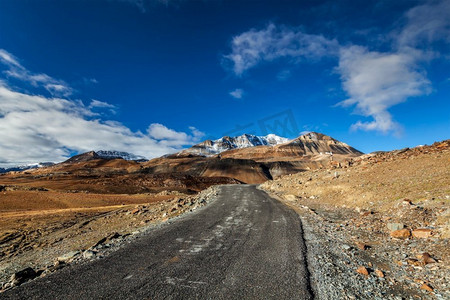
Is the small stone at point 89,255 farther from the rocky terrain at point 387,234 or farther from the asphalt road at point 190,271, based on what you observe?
the rocky terrain at point 387,234

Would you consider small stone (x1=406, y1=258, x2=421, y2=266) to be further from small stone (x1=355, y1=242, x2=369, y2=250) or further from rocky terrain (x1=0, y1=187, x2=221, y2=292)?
rocky terrain (x1=0, y1=187, x2=221, y2=292)

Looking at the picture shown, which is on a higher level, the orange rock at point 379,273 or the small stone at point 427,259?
the small stone at point 427,259

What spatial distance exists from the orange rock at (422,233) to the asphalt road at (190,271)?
14.4ft

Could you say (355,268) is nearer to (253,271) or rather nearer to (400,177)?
(253,271)

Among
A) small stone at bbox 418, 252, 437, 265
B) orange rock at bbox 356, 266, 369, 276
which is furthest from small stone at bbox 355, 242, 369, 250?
orange rock at bbox 356, 266, 369, 276

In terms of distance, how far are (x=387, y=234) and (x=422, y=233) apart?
130 cm

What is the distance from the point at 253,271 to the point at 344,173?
70.7 feet

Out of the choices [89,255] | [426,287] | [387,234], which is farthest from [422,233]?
[89,255]

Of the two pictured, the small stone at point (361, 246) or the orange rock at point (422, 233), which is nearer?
the small stone at point (361, 246)

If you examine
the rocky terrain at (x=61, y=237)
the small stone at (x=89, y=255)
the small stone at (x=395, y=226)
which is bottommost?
the rocky terrain at (x=61, y=237)

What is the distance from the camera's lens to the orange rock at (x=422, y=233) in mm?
8398

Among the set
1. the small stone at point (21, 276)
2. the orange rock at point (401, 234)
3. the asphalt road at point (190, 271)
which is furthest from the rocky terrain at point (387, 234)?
the small stone at point (21, 276)

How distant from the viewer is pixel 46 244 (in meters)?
16.1

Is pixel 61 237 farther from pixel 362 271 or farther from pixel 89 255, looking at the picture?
pixel 362 271
